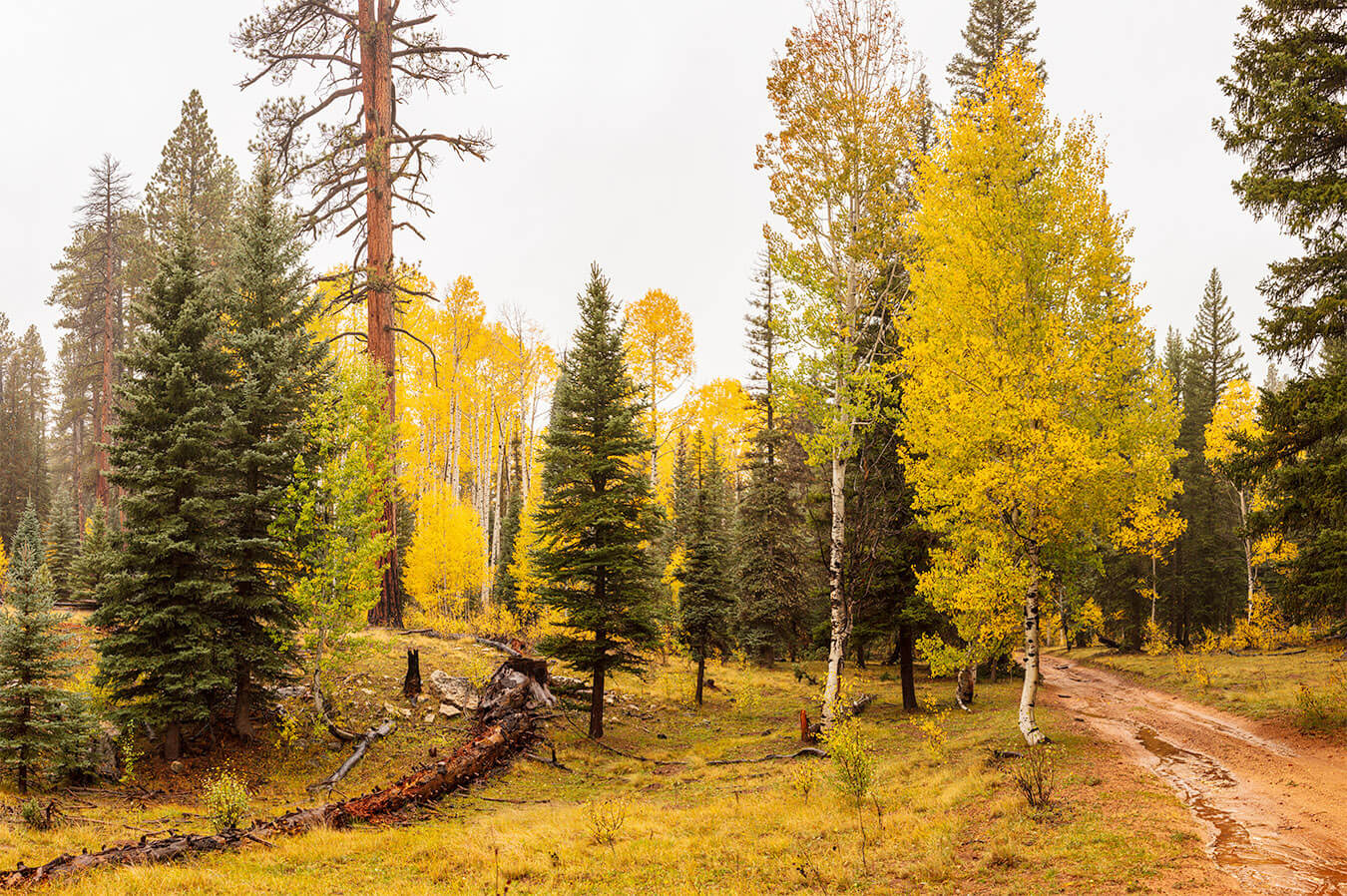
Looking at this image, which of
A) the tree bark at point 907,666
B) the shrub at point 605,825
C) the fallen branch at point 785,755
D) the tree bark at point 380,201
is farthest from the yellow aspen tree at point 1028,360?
the tree bark at point 380,201

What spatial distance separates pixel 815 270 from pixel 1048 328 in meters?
5.30

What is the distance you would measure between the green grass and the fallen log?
1882 centimetres

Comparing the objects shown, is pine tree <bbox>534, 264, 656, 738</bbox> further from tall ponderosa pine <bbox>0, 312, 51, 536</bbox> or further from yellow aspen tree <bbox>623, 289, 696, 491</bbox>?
tall ponderosa pine <bbox>0, 312, 51, 536</bbox>

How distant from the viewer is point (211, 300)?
13.9 m

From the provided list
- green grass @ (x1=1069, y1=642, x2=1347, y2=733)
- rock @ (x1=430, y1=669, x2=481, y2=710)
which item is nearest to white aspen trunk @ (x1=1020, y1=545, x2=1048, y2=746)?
green grass @ (x1=1069, y1=642, x2=1347, y2=733)

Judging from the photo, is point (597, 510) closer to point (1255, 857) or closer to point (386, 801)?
point (386, 801)

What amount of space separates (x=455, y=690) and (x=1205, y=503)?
39.5 metres

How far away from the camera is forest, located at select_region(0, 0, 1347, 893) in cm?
857

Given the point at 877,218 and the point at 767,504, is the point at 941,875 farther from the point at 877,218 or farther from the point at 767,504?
the point at 767,504

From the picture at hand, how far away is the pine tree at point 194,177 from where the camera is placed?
30375 millimetres

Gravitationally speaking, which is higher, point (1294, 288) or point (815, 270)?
point (815, 270)

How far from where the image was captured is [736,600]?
75.5ft

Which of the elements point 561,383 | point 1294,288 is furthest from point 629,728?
point 1294,288

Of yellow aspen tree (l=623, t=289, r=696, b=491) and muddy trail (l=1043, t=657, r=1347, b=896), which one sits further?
yellow aspen tree (l=623, t=289, r=696, b=491)
